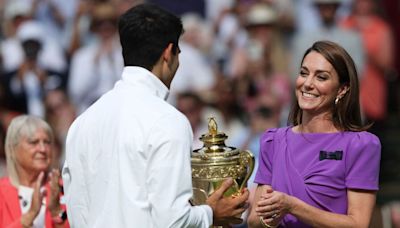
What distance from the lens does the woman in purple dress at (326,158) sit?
4.47 m

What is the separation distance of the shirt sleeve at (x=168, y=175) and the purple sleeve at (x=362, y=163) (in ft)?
2.43

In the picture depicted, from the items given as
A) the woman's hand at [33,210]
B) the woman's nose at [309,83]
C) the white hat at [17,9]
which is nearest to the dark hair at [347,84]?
the woman's nose at [309,83]

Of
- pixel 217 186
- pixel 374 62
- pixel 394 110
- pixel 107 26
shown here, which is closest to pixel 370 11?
pixel 374 62

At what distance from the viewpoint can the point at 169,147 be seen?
163 inches

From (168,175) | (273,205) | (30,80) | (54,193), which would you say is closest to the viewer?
(168,175)

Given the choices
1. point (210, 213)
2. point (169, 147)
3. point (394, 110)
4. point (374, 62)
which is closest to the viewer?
point (169, 147)

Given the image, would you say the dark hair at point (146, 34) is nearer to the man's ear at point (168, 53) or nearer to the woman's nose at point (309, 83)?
the man's ear at point (168, 53)

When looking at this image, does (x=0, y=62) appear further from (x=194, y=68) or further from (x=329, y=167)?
(x=329, y=167)

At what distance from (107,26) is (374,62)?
8.49 feet

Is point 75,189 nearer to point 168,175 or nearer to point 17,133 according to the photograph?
point 168,175

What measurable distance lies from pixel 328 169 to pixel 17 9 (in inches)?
269

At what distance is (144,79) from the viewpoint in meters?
4.36

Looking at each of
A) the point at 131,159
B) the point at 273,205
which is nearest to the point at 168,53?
the point at 131,159

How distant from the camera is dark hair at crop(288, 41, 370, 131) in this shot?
4.58 m
